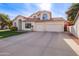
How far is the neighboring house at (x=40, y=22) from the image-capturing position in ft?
18.5

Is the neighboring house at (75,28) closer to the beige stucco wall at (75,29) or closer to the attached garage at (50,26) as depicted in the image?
the beige stucco wall at (75,29)

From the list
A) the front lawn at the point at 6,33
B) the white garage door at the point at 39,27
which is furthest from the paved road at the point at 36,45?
the white garage door at the point at 39,27

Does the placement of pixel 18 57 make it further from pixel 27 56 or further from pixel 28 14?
pixel 28 14

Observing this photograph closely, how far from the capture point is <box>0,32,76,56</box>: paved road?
16.9 feet

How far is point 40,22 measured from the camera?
231 inches

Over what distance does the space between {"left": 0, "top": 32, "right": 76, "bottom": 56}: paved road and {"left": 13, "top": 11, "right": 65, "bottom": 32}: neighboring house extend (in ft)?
0.70

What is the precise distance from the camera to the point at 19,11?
555 cm

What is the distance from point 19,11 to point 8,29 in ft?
1.87

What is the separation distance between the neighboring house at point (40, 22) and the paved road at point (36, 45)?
0.70 feet

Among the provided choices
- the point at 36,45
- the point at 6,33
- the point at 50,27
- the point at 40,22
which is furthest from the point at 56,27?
the point at 6,33

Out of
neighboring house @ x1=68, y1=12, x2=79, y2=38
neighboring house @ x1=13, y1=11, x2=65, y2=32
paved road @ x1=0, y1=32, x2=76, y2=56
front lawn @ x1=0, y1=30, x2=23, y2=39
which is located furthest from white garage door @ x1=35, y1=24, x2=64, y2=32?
front lawn @ x1=0, y1=30, x2=23, y2=39

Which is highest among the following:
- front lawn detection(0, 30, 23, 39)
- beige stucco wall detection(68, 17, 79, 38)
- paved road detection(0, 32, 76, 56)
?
beige stucco wall detection(68, 17, 79, 38)

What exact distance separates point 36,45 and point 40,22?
0.76 meters

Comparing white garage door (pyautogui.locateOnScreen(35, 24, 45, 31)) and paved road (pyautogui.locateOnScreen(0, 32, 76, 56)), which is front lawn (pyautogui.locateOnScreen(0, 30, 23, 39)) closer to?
paved road (pyautogui.locateOnScreen(0, 32, 76, 56))
